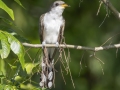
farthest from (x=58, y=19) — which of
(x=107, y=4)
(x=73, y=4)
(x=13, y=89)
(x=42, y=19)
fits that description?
(x=73, y=4)

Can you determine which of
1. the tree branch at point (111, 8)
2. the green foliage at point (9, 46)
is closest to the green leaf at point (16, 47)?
the green foliage at point (9, 46)

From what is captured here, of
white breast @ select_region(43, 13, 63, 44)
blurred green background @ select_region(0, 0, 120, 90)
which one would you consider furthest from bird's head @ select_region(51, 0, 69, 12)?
blurred green background @ select_region(0, 0, 120, 90)

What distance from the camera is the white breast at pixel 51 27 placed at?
5.96 meters

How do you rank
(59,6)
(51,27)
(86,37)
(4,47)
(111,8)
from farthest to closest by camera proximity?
1. (86,37)
2. (59,6)
3. (51,27)
4. (111,8)
5. (4,47)

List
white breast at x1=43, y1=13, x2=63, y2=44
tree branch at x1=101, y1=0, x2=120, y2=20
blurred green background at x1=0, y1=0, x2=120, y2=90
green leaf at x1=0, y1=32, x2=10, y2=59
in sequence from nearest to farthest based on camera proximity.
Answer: green leaf at x1=0, y1=32, x2=10, y2=59 → tree branch at x1=101, y1=0, x2=120, y2=20 → white breast at x1=43, y1=13, x2=63, y2=44 → blurred green background at x1=0, y1=0, x2=120, y2=90

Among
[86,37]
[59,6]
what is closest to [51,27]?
[59,6]

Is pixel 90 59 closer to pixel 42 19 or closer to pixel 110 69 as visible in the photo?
pixel 110 69

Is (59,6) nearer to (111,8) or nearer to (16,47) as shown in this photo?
(111,8)

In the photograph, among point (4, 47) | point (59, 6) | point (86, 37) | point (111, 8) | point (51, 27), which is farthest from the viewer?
point (86, 37)

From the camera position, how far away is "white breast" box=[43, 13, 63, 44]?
596 centimetres

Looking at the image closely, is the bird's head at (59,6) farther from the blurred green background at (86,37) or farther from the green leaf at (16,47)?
the blurred green background at (86,37)

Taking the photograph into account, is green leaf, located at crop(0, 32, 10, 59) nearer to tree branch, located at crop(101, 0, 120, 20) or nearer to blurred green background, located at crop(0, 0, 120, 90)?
tree branch, located at crop(101, 0, 120, 20)

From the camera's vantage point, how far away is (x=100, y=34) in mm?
9227

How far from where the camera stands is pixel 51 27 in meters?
5.97
